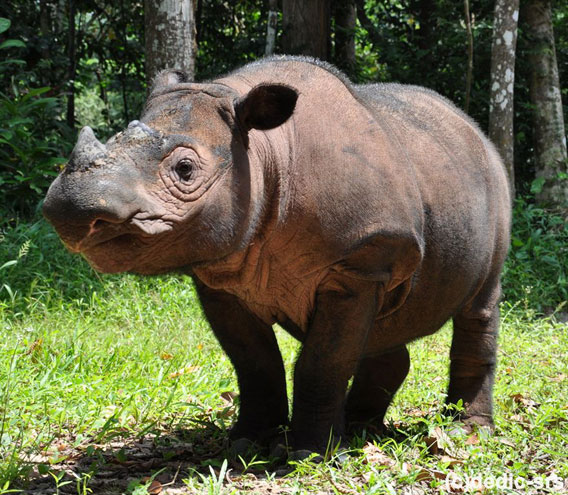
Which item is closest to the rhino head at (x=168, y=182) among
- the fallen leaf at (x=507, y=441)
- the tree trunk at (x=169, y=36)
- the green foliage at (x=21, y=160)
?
the fallen leaf at (x=507, y=441)

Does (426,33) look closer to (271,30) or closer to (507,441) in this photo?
(271,30)

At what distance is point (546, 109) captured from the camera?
10.5m

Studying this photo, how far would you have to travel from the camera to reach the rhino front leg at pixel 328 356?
3.73 m

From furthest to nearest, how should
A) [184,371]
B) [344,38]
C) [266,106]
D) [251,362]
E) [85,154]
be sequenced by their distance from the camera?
[344,38], [184,371], [251,362], [266,106], [85,154]

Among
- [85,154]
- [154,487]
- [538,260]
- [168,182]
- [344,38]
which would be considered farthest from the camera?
[344,38]

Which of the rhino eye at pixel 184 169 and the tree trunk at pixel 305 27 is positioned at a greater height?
the tree trunk at pixel 305 27

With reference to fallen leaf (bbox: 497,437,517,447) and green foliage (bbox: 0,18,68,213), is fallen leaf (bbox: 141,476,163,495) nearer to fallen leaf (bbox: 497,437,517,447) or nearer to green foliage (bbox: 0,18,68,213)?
fallen leaf (bbox: 497,437,517,447)

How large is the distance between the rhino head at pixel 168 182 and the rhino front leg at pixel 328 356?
0.59m

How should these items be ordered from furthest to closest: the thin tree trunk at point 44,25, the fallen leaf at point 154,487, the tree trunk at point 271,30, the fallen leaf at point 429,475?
the thin tree trunk at point 44,25 → the tree trunk at point 271,30 → the fallen leaf at point 429,475 → the fallen leaf at point 154,487

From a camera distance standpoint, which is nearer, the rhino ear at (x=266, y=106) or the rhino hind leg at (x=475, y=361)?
the rhino ear at (x=266, y=106)

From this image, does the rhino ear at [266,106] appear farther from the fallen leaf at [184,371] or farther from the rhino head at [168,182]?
the fallen leaf at [184,371]

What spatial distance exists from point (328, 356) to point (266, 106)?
1158mm

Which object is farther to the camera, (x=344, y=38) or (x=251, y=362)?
(x=344, y=38)

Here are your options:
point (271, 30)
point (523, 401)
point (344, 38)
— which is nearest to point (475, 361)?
point (523, 401)
